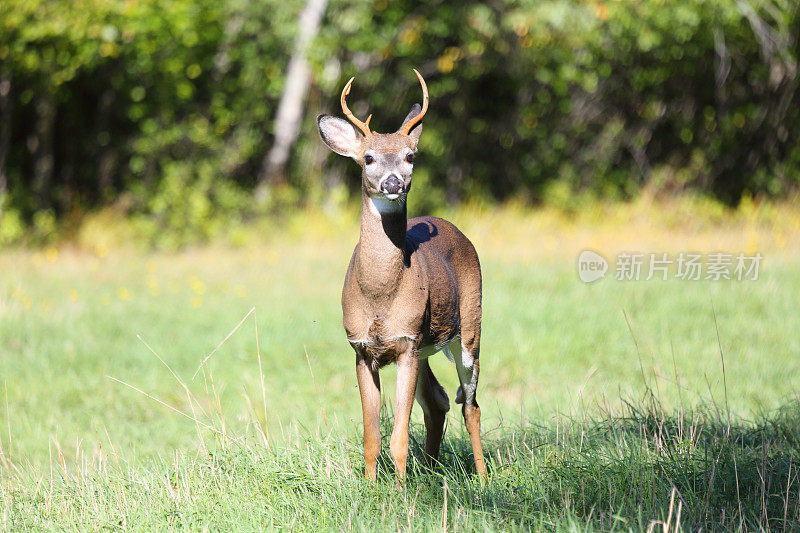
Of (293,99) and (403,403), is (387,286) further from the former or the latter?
(293,99)

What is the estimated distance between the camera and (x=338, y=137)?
154 inches

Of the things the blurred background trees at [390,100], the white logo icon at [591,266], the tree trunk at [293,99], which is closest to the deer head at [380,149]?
the white logo icon at [591,266]

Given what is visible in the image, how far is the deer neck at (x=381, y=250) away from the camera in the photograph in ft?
12.3

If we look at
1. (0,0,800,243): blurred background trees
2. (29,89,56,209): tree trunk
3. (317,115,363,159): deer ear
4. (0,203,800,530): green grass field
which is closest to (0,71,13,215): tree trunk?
(0,0,800,243): blurred background trees

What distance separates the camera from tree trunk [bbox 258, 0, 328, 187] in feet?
44.8

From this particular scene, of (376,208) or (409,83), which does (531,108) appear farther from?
(376,208)

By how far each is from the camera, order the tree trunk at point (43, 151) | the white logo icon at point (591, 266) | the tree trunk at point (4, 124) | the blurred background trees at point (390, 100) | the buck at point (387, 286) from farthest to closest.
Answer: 1. the tree trunk at point (43, 151)
2. the blurred background trees at point (390, 100)
3. the tree trunk at point (4, 124)
4. the white logo icon at point (591, 266)
5. the buck at point (387, 286)

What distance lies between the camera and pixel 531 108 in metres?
16.8

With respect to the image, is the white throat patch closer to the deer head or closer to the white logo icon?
the deer head

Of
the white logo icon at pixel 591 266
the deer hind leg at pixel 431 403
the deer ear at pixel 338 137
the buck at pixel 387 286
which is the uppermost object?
the deer ear at pixel 338 137

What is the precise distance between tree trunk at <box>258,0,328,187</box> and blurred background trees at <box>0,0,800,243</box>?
0.09 m

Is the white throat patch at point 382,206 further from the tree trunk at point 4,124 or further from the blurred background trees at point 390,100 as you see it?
the tree trunk at point 4,124

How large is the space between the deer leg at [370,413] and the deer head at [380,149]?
713mm

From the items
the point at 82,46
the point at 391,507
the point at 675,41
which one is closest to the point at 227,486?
the point at 391,507
